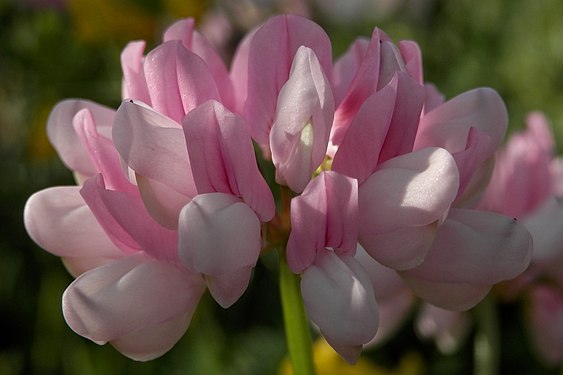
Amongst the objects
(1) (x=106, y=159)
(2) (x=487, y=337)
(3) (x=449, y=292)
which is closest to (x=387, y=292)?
(2) (x=487, y=337)

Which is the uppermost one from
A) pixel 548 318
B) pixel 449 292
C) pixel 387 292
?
pixel 449 292

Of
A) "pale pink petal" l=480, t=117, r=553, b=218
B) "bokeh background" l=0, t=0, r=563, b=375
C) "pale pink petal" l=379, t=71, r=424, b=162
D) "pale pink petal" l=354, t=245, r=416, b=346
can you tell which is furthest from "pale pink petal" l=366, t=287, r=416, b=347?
"pale pink petal" l=379, t=71, r=424, b=162

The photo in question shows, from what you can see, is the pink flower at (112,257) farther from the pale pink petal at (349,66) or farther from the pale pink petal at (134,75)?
the pale pink petal at (349,66)

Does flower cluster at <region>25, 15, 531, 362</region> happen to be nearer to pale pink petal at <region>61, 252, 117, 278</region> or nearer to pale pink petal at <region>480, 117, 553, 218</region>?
pale pink petal at <region>61, 252, 117, 278</region>

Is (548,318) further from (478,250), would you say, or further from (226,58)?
(226,58)

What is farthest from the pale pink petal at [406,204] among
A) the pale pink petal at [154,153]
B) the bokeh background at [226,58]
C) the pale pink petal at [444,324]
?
the bokeh background at [226,58]

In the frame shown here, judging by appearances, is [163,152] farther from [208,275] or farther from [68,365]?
[68,365]
